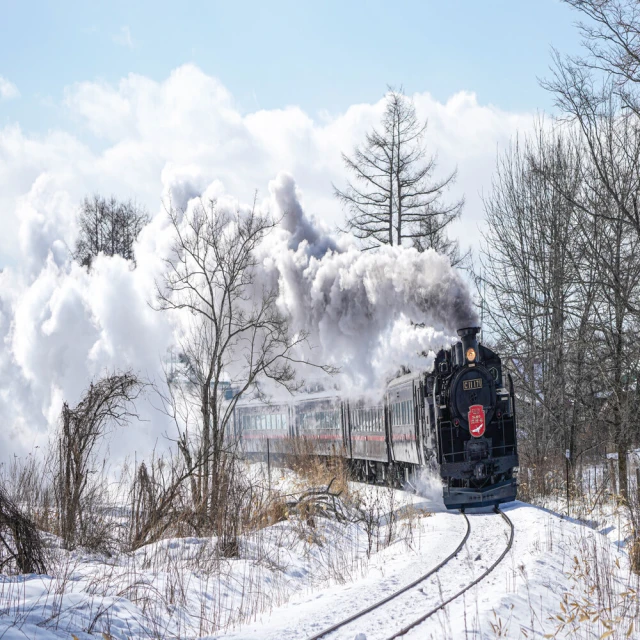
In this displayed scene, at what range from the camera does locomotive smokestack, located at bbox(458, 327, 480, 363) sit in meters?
13.2

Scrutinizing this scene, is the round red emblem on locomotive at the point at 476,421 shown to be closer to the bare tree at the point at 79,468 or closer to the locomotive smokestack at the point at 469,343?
the locomotive smokestack at the point at 469,343

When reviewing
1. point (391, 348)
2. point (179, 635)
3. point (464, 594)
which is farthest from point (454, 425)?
point (179, 635)

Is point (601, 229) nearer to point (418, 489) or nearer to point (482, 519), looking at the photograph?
point (482, 519)

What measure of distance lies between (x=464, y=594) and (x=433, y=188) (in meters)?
19.3

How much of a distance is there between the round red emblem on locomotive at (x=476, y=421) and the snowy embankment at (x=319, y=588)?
230 centimetres

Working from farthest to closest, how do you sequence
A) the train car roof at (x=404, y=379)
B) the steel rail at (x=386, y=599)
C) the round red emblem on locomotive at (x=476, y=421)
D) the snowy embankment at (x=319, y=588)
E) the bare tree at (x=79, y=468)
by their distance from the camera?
the train car roof at (x=404, y=379) → the round red emblem on locomotive at (x=476, y=421) → the bare tree at (x=79, y=468) → the steel rail at (x=386, y=599) → the snowy embankment at (x=319, y=588)

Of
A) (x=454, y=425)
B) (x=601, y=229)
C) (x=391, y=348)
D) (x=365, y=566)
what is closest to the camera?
(x=365, y=566)

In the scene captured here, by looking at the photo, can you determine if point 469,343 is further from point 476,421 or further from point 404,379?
point 404,379

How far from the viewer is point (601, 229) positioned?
12148 mm

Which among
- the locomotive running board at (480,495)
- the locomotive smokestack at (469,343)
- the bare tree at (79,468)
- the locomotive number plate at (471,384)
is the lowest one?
the locomotive running board at (480,495)

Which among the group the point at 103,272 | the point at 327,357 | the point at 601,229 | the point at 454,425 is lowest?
the point at 454,425

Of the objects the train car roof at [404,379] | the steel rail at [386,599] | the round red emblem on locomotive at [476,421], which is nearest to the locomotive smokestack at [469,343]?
the round red emblem on locomotive at [476,421]

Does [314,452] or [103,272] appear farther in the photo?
[103,272]

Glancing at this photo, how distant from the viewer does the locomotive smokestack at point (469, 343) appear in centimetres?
1316
